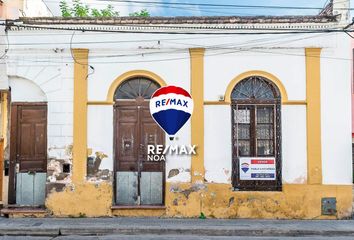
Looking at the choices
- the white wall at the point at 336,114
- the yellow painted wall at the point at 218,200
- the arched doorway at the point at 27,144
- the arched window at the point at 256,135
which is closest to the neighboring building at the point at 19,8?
the arched doorway at the point at 27,144

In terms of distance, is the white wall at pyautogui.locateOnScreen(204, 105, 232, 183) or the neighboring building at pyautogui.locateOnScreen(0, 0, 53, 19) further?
the neighboring building at pyautogui.locateOnScreen(0, 0, 53, 19)

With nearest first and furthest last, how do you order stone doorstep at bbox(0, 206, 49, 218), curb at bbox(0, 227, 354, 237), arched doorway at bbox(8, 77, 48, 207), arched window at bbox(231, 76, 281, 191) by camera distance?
curb at bbox(0, 227, 354, 237) → stone doorstep at bbox(0, 206, 49, 218) → arched window at bbox(231, 76, 281, 191) → arched doorway at bbox(8, 77, 48, 207)

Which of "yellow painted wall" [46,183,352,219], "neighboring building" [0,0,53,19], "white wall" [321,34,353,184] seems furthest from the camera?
"neighboring building" [0,0,53,19]

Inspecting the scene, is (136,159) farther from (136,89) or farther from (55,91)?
(55,91)

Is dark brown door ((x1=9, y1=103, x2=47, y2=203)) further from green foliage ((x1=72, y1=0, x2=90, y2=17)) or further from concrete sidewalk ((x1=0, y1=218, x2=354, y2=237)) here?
green foliage ((x1=72, y1=0, x2=90, y2=17))

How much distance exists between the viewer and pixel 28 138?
1285cm

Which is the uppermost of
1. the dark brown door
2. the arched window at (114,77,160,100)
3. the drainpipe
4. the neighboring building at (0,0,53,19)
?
the neighboring building at (0,0,53,19)

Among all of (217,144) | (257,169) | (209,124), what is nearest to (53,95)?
(209,124)

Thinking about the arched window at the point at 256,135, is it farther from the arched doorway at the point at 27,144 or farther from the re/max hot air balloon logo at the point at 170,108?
the arched doorway at the point at 27,144

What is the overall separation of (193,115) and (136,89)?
1656mm

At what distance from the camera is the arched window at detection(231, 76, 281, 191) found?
12609 millimetres

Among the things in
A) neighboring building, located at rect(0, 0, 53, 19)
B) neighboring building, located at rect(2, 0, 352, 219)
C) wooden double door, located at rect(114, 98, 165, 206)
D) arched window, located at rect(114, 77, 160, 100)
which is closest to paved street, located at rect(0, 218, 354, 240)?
neighboring building, located at rect(2, 0, 352, 219)

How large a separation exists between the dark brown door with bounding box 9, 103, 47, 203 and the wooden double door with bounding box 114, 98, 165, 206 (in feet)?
6.35

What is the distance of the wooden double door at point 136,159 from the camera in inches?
499
